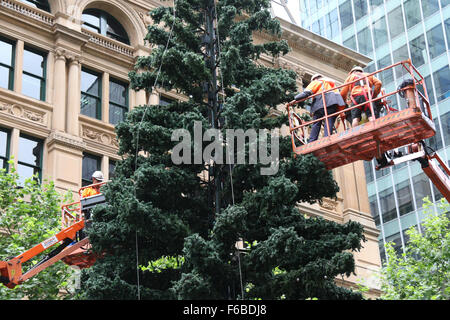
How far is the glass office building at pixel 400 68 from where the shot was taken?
54.9 m

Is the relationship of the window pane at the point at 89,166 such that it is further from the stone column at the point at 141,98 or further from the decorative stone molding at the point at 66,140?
the stone column at the point at 141,98

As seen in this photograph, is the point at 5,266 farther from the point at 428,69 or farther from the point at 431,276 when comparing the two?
the point at 428,69

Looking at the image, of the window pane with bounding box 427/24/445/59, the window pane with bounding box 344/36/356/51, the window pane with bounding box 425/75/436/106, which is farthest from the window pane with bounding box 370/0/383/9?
the window pane with bounding box 425/75/436/106

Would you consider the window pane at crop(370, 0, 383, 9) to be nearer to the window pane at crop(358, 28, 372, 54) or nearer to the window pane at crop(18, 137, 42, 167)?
the window pane at crop(358, 28, 372, 54)

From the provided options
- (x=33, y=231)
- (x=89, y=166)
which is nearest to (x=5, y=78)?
(x=89, y=166)

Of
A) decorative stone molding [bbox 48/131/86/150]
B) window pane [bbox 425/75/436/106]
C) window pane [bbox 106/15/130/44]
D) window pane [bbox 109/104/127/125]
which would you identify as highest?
window pane [bbox 425/75/436/106]

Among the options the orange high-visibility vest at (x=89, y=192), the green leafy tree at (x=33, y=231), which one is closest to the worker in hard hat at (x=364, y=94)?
the orange high-visibility vest at (x=89, y=192)

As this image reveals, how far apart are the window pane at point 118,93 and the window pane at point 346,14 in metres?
36.0

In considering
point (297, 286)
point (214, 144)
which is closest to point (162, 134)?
point (214, 144)

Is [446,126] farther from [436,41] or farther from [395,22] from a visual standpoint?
[395,22]

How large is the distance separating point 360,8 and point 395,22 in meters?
4.67

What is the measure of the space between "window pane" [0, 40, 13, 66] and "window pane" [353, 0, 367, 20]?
39.3 meters

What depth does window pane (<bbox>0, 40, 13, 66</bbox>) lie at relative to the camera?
29.4 meters

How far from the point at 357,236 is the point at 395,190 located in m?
40.8
